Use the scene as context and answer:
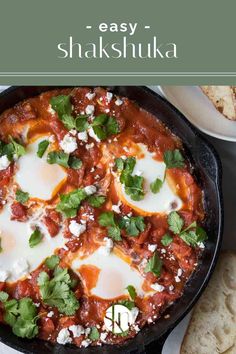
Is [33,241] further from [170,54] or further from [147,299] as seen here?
[170,54]

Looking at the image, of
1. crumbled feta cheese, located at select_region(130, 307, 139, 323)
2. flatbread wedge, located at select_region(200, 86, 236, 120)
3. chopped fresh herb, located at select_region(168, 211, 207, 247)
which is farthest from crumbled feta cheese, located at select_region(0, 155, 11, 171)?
flatbread wedge, located at select_region(200, 86, 236, 120)

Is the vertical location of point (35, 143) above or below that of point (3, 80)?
below

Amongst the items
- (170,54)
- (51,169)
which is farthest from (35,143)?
(170,54)

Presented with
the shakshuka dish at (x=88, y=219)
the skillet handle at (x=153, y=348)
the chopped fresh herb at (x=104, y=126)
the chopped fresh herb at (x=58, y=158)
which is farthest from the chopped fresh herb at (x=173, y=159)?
the skillet handle at (x=153, y=348)

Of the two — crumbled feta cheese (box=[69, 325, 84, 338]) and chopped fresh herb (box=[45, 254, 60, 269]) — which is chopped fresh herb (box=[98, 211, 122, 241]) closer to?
chopped fresh herb (box=[45, 254, 60, 269])

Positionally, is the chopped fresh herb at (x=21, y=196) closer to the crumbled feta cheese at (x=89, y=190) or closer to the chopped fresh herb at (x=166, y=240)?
the crumbled feta cheese at (x=89, y=190)
